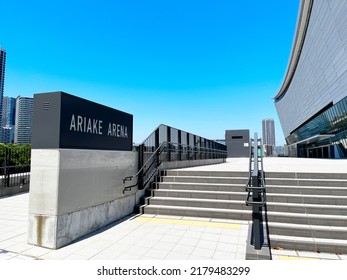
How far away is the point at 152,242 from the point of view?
4297 mm

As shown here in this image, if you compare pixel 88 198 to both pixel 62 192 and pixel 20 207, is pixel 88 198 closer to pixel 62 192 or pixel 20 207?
pixel 62 192

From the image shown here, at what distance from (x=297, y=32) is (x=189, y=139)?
53.0 m

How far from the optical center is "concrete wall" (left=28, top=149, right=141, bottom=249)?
4.05 meters

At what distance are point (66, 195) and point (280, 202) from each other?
5.08 meters

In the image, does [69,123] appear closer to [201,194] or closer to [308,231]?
[201,194]

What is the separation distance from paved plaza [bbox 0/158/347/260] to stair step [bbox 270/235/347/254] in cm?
12

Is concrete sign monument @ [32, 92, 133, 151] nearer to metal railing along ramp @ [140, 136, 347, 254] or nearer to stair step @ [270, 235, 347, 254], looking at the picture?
metal railing along ramp @ [140, 136, 347, 254]

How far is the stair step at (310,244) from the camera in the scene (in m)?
3.90

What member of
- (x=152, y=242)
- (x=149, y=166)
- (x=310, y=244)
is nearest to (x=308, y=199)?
(x=310, y=244)

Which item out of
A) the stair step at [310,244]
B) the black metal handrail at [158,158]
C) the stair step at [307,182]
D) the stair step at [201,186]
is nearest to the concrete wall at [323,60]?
the black metal handrail at [158,158]

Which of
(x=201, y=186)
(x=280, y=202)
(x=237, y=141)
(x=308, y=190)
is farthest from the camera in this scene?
(x=237, y=141)

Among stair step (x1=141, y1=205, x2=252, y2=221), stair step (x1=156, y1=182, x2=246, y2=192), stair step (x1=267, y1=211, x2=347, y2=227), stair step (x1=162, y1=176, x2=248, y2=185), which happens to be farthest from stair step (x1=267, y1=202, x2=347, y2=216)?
stair step (x1=162, y1=176, x2=248, y2=185)

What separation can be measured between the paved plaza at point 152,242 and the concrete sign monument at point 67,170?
1.03ft

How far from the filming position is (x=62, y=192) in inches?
163
